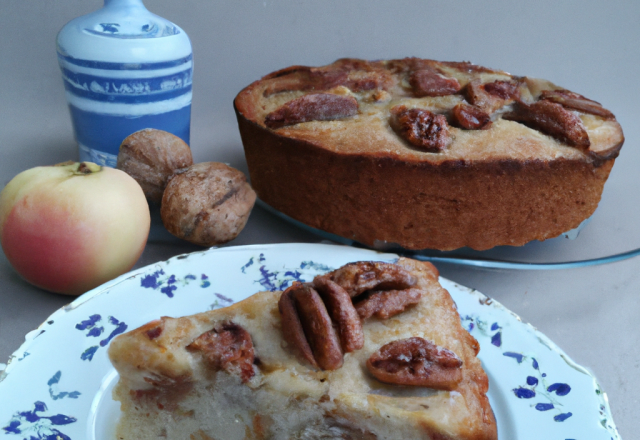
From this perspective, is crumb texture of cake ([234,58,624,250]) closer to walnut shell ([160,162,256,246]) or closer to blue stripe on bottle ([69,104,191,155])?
walnut shell ([160,162,256,246])

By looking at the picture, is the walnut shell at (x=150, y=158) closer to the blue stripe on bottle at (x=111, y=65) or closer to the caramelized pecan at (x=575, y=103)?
the blue stripe on bottle at (x=111, y=65)

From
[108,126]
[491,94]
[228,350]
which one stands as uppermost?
[491,94]

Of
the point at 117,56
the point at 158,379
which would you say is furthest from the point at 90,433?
the point at 117,56

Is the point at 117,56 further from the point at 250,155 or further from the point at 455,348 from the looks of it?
the point at 455,348

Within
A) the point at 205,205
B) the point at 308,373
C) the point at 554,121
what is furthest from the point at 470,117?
the point at 308,373

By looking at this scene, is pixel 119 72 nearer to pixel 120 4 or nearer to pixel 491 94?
pixel 120 4

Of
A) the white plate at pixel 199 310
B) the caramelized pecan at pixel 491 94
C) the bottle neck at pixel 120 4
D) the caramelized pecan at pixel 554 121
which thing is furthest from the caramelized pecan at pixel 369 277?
the bottle neck at pixel 120 4

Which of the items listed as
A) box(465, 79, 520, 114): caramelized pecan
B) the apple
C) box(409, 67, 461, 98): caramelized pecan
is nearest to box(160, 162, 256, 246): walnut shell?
the apple
